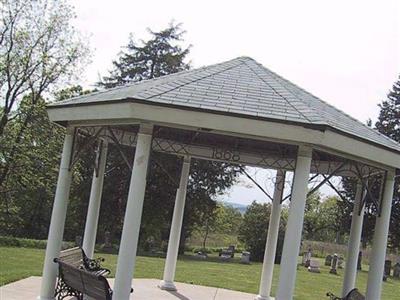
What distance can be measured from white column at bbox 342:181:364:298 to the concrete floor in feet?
10.9

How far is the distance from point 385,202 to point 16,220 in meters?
30.7

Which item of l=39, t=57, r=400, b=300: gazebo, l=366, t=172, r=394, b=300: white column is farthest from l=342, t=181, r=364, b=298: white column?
l=366, t=172, r=394, b=300: white column

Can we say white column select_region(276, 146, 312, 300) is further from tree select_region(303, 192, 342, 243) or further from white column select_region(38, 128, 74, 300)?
tree select_region(303, 192, 342, 243)

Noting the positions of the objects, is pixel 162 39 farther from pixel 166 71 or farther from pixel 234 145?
pixel 234 145

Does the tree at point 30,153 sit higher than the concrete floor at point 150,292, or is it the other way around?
the tree at point 30,153

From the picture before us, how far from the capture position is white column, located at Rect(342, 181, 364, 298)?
10664mm

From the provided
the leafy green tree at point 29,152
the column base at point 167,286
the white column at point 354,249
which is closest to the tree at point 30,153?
the leafy green tree at point 29,152

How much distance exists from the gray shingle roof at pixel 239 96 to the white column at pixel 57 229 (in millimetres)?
1113

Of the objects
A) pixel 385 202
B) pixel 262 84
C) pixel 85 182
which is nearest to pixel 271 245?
pixel 385 202

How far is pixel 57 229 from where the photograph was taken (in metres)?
9.35

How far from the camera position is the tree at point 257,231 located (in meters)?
32.2

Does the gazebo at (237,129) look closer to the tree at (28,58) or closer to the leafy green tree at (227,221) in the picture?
the tree at (28,58)

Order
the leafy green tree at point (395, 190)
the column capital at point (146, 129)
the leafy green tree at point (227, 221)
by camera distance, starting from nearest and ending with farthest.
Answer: the column capital at point (146, 129)
the leafy green tree at point (395, 190)
the leafy green tree at point (227, 221)

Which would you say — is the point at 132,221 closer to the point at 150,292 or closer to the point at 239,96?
the point at 239,96
